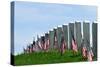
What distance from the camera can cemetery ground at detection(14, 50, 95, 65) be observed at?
1.61 meters

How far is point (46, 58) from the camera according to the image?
5.52 feet

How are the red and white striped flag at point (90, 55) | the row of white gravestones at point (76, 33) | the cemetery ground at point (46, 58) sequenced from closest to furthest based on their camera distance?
1. the cemetery ground at point (46, 58)
2. the row of white gravestones at point (76, 33)
3. the red and white striped flag at point (90, 55)

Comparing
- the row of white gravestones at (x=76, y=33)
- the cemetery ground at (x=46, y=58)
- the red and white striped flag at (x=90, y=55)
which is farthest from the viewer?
the red and white striped flag at (x=90, y=55)

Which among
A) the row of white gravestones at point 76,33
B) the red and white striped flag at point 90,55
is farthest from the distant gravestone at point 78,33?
the red and white striped flag at point 90,55

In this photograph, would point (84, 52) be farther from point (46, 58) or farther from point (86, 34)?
point (46, 58)

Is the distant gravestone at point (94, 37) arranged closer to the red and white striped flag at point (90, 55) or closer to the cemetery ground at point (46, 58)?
the red and white striped flag at point (90, 55)

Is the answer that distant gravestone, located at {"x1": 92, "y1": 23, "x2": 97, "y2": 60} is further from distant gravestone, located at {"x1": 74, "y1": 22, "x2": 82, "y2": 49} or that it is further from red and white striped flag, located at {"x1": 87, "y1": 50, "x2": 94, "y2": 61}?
distant gravestone, located at {"x1": 74, "y1": 22, "x2": 82, "y2": 49}

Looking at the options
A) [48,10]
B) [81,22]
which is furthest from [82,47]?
[48,10]

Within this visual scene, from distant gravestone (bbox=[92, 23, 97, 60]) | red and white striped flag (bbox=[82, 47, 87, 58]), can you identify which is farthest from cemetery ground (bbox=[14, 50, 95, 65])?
distant gravestone (bbox=[92, 23, 97, 60])

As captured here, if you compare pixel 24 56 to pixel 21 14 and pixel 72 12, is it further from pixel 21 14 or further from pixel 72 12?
pixel 72 12

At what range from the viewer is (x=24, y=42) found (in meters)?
1.63

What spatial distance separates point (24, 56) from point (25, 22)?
252 millimetres

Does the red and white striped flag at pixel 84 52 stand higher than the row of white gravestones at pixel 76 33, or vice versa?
the row of white gravestones at pixel 76 33

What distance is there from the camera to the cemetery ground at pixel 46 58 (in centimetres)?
161
